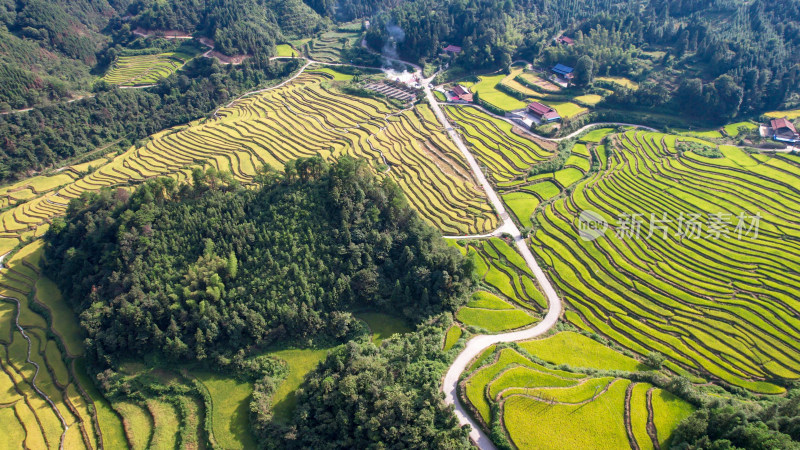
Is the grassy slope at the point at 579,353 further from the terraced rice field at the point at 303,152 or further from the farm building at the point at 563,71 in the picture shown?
the farm building at the point at 563,71

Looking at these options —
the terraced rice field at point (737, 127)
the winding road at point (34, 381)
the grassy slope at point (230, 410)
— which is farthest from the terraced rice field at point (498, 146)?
the winding road at point (34, 381)

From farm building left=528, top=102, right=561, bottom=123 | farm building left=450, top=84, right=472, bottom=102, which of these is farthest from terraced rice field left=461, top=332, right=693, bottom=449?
farm building left=450, top=84, right=472, bottom=102

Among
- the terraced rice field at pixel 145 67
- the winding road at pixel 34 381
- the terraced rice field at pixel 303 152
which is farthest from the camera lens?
the terraced rice field at pixel 145 67

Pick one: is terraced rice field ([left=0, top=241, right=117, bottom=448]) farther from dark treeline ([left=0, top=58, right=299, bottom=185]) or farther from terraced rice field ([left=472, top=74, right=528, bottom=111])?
terraced rice field ([left=472, top=74, right=528, bottom=111])

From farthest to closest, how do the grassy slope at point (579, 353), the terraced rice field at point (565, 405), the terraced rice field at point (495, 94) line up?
the terraced rice field at point (495, 94)
the grassy slope at point (579, 353)
the terraced rice field at point (565, 405)

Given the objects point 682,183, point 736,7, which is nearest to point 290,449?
point 682,183

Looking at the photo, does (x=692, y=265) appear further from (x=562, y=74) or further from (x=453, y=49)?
(x=453, y=49)

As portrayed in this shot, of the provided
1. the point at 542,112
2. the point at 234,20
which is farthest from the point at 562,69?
the point at 234,20
